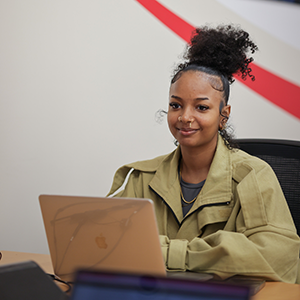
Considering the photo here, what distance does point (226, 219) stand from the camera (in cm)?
109

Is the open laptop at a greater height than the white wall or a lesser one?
lesser

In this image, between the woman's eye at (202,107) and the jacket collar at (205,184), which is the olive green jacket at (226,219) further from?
the woman's eye at (202,107)

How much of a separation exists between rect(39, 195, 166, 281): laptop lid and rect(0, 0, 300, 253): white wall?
126 centimetres

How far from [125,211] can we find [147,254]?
0.31 ft

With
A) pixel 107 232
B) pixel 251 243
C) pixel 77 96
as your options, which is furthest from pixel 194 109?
pixel 77 96

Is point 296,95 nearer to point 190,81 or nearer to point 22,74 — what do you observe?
point 190,81

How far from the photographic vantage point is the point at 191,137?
121cm

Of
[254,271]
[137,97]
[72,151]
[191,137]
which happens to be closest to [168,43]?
[137,97]

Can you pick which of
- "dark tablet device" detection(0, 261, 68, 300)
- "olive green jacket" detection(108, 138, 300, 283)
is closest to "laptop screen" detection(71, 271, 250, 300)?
"dark tablet device" detection(0, 261, 68, 300)

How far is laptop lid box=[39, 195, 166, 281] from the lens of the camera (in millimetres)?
696

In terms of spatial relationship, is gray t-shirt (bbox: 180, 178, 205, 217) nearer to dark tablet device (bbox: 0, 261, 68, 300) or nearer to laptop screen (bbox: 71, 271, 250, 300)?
dark tablet device (bbox: 0, 261, 68, 300)

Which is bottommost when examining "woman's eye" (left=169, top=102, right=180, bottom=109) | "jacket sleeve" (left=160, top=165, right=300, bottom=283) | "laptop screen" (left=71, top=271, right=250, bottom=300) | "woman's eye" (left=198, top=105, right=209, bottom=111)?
"jacket sleeve" (left=160, top=165, right=300, bottom=283)

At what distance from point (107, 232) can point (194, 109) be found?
1.98 feet

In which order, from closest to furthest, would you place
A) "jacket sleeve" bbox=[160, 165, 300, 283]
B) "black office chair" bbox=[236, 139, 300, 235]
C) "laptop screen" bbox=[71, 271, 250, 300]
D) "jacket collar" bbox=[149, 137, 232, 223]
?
"laptop screen" bbox=[71, 271, 250, 300] < "jacket sleeve" bbox=[160, 165, 300, 283] < "jacket collar" bbox=[149, 137, 232, 223] < "black office chair" bbox=[236, 139, 300, 235]
